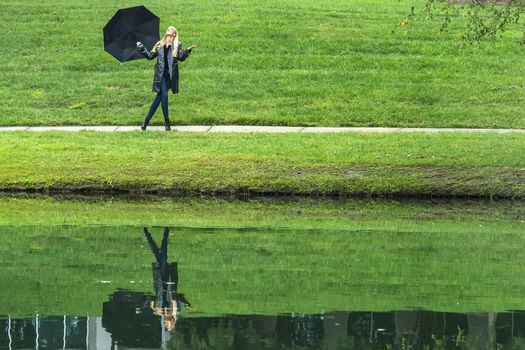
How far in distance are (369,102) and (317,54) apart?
4.38m

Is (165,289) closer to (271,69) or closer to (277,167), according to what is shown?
(277,167)

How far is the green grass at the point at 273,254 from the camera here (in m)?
11.0

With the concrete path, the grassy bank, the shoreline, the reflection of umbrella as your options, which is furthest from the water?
the reflection of umbrella

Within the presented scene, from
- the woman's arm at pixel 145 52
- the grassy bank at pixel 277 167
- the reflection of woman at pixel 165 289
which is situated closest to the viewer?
the reflection of woman at pixel 165 289

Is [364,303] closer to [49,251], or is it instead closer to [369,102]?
[49,251]

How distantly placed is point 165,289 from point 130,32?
12.9 metres

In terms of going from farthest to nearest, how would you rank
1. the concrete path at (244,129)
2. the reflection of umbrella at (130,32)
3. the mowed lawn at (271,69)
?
the mowed lawn at (271,69)
the reflection of umbrella at (130,32)
the concrete path at (244,129)

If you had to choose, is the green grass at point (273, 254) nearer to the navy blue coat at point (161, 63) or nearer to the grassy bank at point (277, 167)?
the grassy bank at point (277, 167)

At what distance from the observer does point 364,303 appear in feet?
35.4

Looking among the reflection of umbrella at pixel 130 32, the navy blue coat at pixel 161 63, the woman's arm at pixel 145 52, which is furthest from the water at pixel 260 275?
the reflection of umbrella at pixel 130 32

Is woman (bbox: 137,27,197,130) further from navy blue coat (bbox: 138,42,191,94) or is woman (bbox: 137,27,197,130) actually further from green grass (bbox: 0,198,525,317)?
green grass (bbox: 0,198,525,317)

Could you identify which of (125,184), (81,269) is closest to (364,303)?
(81,269)

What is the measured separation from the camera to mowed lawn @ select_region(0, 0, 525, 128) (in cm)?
2509

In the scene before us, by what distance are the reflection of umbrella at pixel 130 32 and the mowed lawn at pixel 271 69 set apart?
1.49 metres
